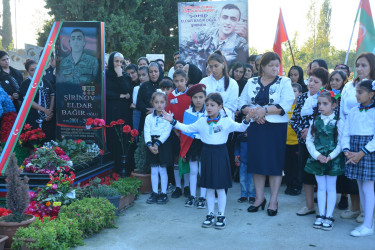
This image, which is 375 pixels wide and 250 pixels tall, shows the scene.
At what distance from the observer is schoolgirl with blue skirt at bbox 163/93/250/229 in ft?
15.3

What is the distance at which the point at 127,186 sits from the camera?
5.54 metres

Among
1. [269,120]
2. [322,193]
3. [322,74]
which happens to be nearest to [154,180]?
[269,120]

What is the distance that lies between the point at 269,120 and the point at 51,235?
2869 millimetres

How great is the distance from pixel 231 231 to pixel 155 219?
3.34 ft

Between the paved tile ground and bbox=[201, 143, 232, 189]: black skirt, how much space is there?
1.72 ft

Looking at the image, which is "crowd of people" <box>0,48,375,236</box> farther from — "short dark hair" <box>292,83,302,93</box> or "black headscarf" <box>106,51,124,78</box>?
"black headscarf" <box>106,51,124,78</box>

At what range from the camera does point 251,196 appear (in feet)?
18.9

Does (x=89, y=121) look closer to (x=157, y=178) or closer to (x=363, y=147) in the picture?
(x=157, y=178)

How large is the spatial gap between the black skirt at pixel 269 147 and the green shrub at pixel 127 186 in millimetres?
1796

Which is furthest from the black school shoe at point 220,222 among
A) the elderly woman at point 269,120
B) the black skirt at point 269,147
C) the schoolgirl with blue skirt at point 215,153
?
the black skirt at point 269,147

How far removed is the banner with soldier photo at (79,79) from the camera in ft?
21.9

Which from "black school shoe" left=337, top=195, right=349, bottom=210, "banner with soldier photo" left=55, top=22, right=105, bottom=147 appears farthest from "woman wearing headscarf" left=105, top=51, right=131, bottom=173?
"black school shoe" left=337, top=195, right=349, bottom=210

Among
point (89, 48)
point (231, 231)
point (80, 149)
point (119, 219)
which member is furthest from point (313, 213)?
point (89, 48)

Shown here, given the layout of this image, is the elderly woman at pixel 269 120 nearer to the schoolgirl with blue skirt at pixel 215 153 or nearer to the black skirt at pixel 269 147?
the black skirt at pixel 269 147
